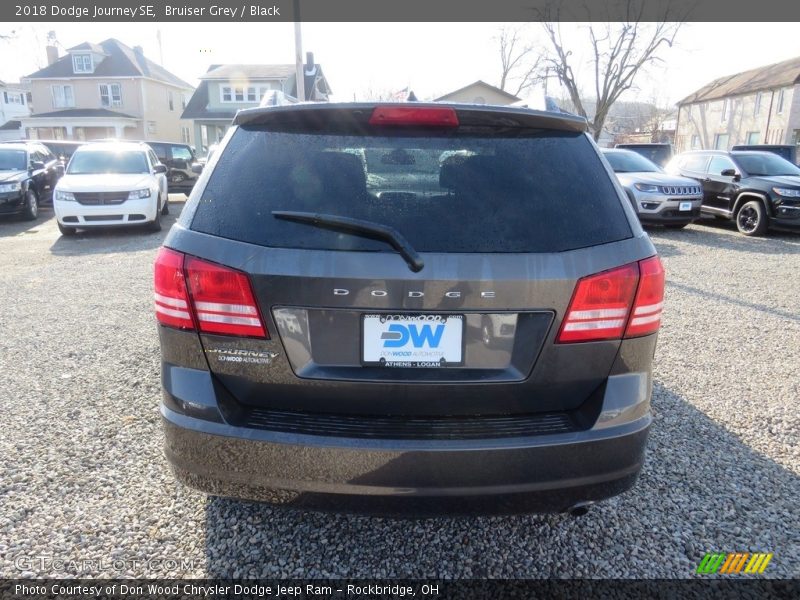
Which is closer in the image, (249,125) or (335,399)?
(335,399)

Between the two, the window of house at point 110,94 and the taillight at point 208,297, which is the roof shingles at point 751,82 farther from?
the window of house at point 110,94

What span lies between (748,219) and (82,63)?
47.6 m

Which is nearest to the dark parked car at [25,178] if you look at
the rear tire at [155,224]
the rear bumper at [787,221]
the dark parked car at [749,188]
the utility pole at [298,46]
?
the rear tire at [155,224]

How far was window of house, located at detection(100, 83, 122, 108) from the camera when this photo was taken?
41553 mm

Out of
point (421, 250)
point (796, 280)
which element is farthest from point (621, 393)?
point (796, 280)

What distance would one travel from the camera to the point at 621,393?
1.91m

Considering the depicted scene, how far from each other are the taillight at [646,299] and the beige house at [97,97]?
45583mm

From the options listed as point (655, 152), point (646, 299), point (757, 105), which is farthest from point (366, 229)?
point (757, 105)

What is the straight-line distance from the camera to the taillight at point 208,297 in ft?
5.91

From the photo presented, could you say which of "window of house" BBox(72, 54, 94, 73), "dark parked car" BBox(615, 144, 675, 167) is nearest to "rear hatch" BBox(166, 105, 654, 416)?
"dark parked car" BBox(615, 144, 675, 167)

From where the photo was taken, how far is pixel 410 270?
1745 millimetres

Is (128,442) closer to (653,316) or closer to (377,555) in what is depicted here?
(377,555)

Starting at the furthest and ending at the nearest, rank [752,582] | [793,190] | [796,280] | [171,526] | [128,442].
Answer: [793,190]
[796,280]
[128,442]
[171,526]
[752,582]

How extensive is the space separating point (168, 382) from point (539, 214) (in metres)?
1.45
